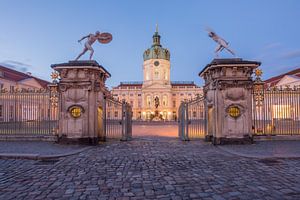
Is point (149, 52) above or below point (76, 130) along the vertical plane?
above

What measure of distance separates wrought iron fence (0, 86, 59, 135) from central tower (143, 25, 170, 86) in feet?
255

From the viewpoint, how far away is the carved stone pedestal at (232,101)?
37.6 ft

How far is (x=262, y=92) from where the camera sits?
1267 cm

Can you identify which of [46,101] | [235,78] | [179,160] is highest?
[235,78]

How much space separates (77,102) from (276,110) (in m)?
12.0

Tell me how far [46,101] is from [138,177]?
9959 millimetres

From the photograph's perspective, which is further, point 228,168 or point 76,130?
point 76,130

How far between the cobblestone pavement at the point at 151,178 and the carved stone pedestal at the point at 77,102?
3.43 metres

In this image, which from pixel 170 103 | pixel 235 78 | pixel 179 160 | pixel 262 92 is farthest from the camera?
pixel 170 103

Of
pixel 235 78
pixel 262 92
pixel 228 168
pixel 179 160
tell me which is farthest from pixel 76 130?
pixel 262 92

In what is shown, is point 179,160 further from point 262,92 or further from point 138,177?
point 262,92

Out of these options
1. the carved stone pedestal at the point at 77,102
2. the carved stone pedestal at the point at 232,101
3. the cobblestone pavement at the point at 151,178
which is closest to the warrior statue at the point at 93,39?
the carved stone pedestal at the point at 77,102

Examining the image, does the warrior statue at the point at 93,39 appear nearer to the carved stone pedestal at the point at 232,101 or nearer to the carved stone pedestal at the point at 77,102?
the carved stone pedestal at the point at 77,102

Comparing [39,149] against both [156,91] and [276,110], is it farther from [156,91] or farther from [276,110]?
[156,91]
